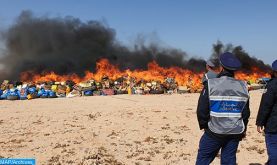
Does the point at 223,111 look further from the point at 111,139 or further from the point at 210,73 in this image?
the point at 111,139

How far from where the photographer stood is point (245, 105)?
4.90 meters

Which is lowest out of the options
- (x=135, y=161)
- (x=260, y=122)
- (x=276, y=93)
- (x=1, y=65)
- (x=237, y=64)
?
(x=135, y=161)

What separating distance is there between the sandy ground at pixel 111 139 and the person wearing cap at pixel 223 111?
3009 millimetres

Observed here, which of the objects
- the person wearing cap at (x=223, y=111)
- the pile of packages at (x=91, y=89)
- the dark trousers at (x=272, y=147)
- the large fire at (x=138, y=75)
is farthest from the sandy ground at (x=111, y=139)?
the large fire at (x=138, y=75)

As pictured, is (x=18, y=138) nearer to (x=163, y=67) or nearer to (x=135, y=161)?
(x=135, y=161)

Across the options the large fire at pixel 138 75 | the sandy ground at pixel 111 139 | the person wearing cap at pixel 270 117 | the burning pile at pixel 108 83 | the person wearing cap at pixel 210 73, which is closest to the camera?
the person wearing cap at pixel 270 117

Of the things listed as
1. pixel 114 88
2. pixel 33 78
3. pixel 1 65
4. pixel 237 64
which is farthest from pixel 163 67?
pixel 237 64

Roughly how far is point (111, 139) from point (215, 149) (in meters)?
5.73

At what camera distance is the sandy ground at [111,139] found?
325 inches

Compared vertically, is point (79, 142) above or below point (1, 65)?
below

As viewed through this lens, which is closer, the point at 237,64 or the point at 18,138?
the point at 237,64

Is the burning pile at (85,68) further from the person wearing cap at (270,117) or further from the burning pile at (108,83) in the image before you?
the person wearing cap at (270,117)

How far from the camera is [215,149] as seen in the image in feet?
16.1

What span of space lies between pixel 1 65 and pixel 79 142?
35358 mm
